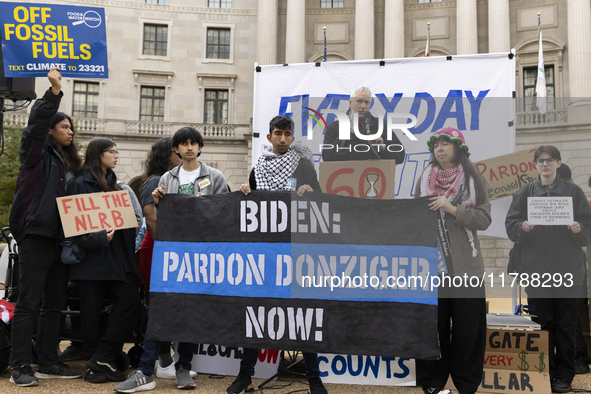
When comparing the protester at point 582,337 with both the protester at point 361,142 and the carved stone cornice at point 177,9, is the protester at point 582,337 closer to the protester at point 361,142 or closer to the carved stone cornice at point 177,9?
the protester at point 361,142

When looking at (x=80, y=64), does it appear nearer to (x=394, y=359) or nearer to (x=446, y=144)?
(x=446, y=144)

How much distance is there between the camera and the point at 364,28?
28500 mm

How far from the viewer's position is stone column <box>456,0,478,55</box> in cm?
2712

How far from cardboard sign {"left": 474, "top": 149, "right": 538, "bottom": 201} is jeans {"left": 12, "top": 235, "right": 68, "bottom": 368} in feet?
12.0

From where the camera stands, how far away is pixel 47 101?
4203 mm

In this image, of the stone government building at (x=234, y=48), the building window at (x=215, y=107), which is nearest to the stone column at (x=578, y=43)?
the stone government building at (x=234, y=48)

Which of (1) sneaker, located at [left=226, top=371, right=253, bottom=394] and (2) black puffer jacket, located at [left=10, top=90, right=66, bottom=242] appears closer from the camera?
(1) sneaker, located at [left=226, top=371, right=253, bottom=394]

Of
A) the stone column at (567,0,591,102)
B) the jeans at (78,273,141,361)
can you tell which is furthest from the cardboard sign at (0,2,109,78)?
the stone column at (567,0,591,102)

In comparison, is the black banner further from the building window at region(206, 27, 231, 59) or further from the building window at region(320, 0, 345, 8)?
the building window at region(320, 0, 345, 8)

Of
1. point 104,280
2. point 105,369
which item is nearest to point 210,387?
point 105,369

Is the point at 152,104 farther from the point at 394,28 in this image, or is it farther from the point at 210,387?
the point at 210,387

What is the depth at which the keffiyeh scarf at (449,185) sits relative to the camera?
3785mm

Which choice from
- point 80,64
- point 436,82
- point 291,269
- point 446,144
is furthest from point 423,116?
point 80,64

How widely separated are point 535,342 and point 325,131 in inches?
105
